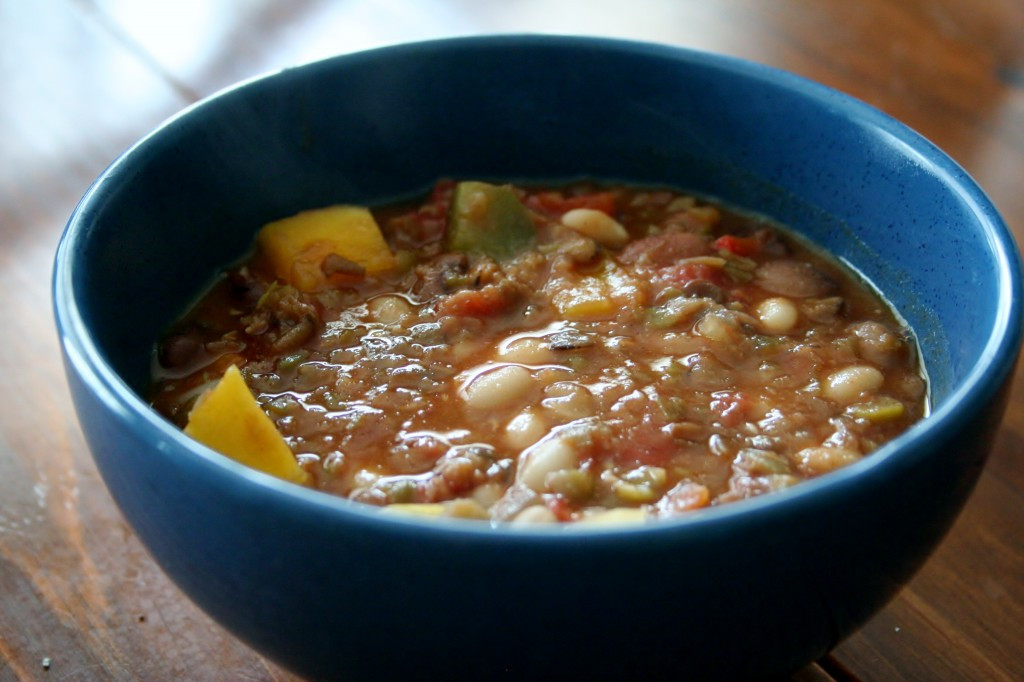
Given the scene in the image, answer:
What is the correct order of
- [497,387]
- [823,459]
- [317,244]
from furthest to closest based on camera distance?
[317,244], [497,387], [823,459]

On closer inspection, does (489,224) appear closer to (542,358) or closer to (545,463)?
(542,358)

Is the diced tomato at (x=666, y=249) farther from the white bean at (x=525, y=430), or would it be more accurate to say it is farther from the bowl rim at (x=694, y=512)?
the white bean at (x=525, y=430)

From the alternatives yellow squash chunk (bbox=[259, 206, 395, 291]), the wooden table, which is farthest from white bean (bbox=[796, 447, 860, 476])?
yellow squash chunk (bbox=[259, 206, 395, 291])

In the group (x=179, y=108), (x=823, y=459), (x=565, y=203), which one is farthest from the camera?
(x=179, y=108)

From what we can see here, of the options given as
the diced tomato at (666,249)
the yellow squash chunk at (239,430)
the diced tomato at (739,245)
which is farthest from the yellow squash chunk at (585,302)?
the yellow squash chunk at (239,430)

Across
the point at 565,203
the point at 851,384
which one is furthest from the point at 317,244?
the point at 851,384

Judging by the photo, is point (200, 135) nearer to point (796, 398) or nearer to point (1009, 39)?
point (796, 398)
